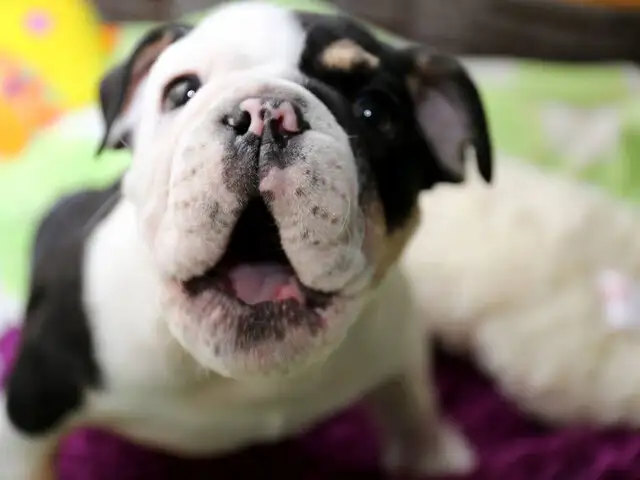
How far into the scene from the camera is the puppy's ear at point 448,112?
1.05 m

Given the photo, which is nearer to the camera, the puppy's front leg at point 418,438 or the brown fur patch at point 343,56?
the brown fur patch at point 343,56

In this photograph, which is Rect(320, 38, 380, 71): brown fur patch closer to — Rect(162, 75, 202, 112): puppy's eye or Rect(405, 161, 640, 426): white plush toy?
Rect(162, 75, 202, 112): puppy's eye

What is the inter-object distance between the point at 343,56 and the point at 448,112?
0.59 feet

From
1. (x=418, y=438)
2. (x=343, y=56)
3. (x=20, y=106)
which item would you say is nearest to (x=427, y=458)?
(x=418, y=438)

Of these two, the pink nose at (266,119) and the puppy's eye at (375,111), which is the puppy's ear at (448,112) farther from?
the pink nose at (266,119)

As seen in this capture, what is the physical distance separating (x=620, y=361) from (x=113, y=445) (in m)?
0.71

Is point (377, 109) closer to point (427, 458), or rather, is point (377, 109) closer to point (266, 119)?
point (266, 119)

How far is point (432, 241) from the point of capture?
1517 mm

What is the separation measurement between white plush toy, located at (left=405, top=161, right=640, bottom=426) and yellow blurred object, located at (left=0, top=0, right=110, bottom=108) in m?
0.73

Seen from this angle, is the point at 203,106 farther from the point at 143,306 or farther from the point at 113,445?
the point at 113,445

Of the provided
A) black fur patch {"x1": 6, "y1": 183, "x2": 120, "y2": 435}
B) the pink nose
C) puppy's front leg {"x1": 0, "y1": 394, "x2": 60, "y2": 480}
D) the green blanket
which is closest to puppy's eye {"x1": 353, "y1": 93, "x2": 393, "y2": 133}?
the pink nose

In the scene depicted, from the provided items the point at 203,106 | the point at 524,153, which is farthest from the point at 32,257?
the point at 524,153

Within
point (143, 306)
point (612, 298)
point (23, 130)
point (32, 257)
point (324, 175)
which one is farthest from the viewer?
point (23, 130)

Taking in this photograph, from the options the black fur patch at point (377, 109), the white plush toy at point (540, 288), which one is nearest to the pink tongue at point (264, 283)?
the black fur patch at point (377, 109)
